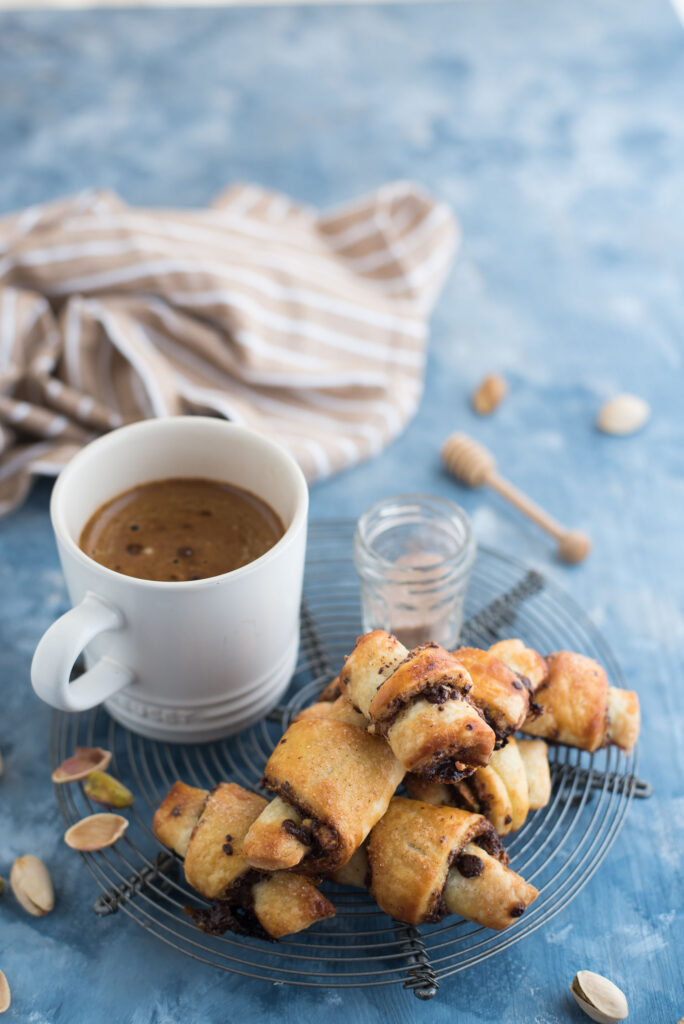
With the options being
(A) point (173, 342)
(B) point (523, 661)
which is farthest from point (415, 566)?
(A) point (173, 342)

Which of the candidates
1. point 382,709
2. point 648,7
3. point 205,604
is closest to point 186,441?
point 205,604

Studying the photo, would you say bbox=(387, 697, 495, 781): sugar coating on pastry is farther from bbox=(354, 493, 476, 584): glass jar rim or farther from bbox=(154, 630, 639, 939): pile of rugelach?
bbox=(354, 493, 476, 584): glass jar rim

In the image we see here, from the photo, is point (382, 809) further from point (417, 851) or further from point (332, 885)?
point (332, 885)

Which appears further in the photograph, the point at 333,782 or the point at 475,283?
the point at 475,283

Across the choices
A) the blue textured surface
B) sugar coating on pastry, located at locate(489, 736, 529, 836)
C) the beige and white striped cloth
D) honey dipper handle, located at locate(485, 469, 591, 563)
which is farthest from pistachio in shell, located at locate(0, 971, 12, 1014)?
honey dipper handle, located at locate(485, 469, 591, 563)

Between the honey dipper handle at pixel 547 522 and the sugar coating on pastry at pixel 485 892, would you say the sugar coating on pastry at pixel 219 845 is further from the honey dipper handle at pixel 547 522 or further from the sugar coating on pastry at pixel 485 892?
the honey dipper handle at pixel 547 522

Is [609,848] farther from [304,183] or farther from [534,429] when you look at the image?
[304,183]

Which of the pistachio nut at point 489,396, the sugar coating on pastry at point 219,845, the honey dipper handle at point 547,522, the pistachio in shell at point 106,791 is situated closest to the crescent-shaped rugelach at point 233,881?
the sugar coating on pastry at point 219,845
